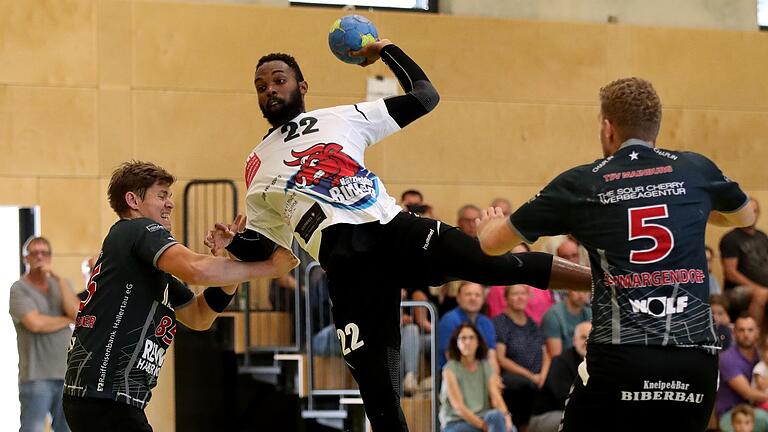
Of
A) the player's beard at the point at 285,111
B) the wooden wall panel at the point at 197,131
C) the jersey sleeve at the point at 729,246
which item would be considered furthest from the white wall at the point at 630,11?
the player's beard at the point at 285,111

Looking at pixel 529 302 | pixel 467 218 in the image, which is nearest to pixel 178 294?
pixel 529 302

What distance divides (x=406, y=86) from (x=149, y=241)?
150cm

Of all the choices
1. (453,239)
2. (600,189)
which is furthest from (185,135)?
(600,189)

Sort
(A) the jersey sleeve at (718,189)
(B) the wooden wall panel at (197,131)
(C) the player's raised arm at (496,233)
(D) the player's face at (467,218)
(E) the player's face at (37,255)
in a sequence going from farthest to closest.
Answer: (B) the wooden wall panel at (197,131)
(D) the player's face at (467,218)
(E) the player's face at (37,255)
(C) the player's raised arm at (496,233)
(A) the jersey sleeve at (718,189)

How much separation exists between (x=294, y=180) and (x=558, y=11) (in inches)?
308

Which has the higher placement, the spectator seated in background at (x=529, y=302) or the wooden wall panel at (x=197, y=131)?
the wooden wall panel at (x=197, y=131)

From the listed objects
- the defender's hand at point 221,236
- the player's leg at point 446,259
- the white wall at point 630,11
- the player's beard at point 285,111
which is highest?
the white wall at point 630,11

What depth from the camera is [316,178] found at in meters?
5.46

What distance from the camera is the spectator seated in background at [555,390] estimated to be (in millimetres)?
8844

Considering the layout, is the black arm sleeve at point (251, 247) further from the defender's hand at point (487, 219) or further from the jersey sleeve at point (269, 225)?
the defender's hand at point (487, 219)

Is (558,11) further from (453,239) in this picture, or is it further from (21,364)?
(453,239)

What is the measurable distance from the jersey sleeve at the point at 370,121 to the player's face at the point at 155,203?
944mm

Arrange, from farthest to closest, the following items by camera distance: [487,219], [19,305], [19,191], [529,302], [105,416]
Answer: [19,191] → [529,302] → [19,305] → [105,416] → [487,219]

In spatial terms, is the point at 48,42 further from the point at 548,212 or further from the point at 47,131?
the point at 548,212
